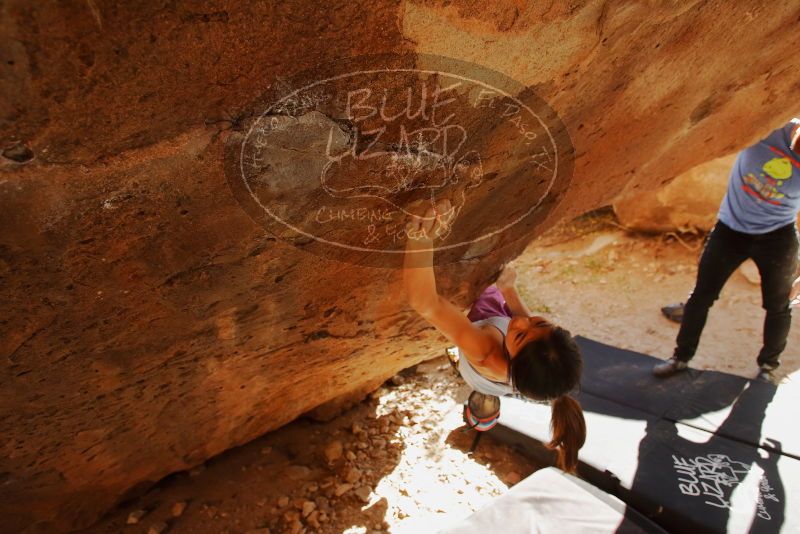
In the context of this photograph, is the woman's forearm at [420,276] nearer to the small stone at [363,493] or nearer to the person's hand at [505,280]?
the person's hand at [505,280]

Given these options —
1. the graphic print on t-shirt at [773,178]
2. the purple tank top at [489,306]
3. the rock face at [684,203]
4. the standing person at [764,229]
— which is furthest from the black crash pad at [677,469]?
the rock face at [684,203]

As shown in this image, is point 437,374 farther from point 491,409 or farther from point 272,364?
point 272,364

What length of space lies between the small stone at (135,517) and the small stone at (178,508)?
0.12 meters

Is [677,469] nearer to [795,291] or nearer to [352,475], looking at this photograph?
[795,291]

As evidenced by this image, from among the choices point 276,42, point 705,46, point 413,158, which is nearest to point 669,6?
point 705,46

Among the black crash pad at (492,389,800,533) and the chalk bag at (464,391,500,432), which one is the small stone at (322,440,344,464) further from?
the black crash pad at (492,389,800,533)

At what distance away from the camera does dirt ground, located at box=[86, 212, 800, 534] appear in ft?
6.41

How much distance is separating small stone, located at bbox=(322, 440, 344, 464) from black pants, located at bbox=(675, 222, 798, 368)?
6.54ft

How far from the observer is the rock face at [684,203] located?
13.6 ft

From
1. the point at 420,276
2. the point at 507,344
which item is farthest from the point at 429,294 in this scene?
the point at 507,344

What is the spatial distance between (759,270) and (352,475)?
225cm

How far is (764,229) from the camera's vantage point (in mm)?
2197

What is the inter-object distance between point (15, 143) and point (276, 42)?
0.48 meters

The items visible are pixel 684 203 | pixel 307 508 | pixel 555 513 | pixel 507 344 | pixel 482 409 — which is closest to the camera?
pixel 507 344
